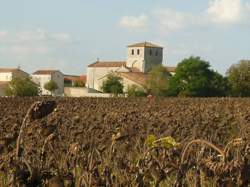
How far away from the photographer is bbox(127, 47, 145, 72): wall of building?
167 meters

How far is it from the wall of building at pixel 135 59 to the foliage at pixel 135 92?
1520 inches

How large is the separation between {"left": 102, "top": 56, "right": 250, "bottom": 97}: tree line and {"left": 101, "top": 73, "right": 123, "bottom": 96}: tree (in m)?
4.15

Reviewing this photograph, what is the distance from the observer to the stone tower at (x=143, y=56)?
548ft

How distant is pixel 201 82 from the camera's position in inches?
4254

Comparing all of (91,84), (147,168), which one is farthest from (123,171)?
(91,84)

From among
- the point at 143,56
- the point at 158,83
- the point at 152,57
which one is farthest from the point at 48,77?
the point at 158,83

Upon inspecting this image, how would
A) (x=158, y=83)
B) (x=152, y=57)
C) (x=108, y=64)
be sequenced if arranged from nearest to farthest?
(x=158, y=83) < (x=152, y=57) < (x=108, y=64)

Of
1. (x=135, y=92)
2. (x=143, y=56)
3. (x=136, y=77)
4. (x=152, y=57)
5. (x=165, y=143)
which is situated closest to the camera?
(x=165, y=143)

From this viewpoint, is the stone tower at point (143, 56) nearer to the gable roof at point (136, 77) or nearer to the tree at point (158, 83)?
the gable roof at point (136, 77)

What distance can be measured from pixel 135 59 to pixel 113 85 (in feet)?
133

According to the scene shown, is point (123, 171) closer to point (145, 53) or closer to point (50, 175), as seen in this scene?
point (50, 175)

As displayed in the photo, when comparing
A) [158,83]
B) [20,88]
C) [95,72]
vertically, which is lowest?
[20,88]

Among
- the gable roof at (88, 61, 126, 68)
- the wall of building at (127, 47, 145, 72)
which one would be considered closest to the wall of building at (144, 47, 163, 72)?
the wall of building at (127, 47, 145, 72)

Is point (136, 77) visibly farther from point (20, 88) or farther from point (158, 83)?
point (20, 88)
